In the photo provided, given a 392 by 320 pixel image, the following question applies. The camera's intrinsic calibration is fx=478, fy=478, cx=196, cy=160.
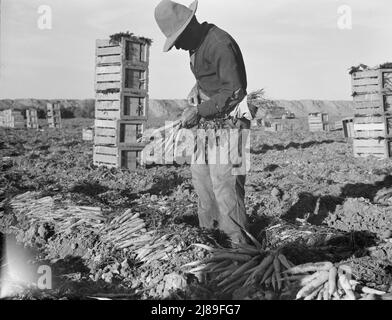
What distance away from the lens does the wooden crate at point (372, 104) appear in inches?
492

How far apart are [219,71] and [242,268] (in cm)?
157

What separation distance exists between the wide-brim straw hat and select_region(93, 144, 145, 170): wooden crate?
6.67 meters

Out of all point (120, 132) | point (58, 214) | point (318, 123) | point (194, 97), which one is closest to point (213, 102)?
point (194, 97)

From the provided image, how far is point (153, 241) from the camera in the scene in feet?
13.2

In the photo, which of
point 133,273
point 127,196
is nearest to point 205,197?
point 133,273

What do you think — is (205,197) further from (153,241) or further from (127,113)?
(127,113)

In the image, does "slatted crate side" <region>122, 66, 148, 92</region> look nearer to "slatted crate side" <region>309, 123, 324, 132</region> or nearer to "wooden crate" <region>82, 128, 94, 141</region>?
"wooden crate" <region>82, 128, 94, 141</region>

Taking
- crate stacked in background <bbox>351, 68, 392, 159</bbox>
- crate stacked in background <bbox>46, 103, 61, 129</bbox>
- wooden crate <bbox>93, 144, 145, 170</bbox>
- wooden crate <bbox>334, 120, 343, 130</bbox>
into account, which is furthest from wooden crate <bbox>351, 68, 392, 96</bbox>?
crate stacked in background <bbox>46, 103, 61, 129</bbox>

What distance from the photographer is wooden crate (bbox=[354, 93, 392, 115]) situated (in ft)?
41.0

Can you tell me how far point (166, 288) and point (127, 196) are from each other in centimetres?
444

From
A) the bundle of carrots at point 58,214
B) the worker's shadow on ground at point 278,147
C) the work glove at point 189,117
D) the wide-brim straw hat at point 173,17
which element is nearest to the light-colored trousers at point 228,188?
the work glove at point 189,117

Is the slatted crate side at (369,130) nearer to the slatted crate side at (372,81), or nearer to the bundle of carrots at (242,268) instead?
the slatted crate side at (372,81)

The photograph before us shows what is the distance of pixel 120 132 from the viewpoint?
34.1 ft
